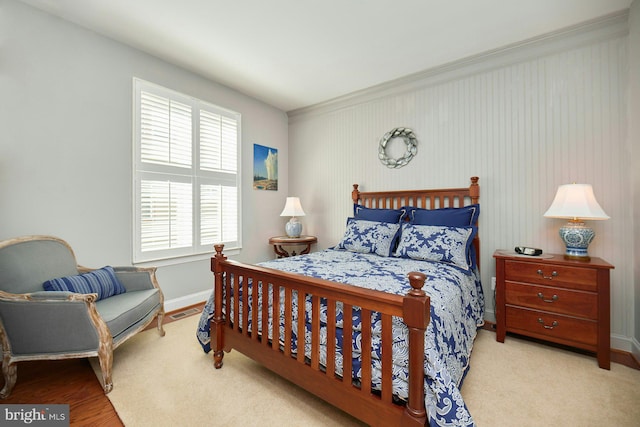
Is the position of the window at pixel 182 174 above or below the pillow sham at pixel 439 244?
above

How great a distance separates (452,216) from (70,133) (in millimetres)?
3560

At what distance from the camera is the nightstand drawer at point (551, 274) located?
2.00 m

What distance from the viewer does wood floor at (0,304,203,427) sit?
1505mm

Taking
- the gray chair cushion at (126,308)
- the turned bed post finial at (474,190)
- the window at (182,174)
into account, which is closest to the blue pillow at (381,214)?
the turned bed post finial at (474,190)

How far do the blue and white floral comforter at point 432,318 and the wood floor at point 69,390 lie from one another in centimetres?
67

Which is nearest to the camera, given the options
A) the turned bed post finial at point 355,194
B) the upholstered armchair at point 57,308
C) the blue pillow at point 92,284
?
the upholstered armchair at point 57,308

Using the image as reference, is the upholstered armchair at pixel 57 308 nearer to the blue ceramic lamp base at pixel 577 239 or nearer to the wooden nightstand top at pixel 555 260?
the wooden nightstand top at pixel 555 260

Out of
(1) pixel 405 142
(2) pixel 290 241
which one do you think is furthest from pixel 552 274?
(2) pixel 290 241

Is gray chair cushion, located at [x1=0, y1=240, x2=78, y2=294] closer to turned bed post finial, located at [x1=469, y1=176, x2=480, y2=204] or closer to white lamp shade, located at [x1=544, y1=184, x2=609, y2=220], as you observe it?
turned bed post finial, located at [x1=469, y1=176, x2=480, y2=204]

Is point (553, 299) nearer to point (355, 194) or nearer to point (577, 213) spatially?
point (577, 213)

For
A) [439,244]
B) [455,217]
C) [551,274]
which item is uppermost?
[455,217]

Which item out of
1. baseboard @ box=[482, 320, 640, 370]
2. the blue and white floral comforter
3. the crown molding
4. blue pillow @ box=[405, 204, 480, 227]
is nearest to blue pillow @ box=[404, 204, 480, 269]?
blue pillow @ box=[405, 204, 480, 227]

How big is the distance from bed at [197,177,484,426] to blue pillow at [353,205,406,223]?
0.26m

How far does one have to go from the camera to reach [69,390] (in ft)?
5.64
